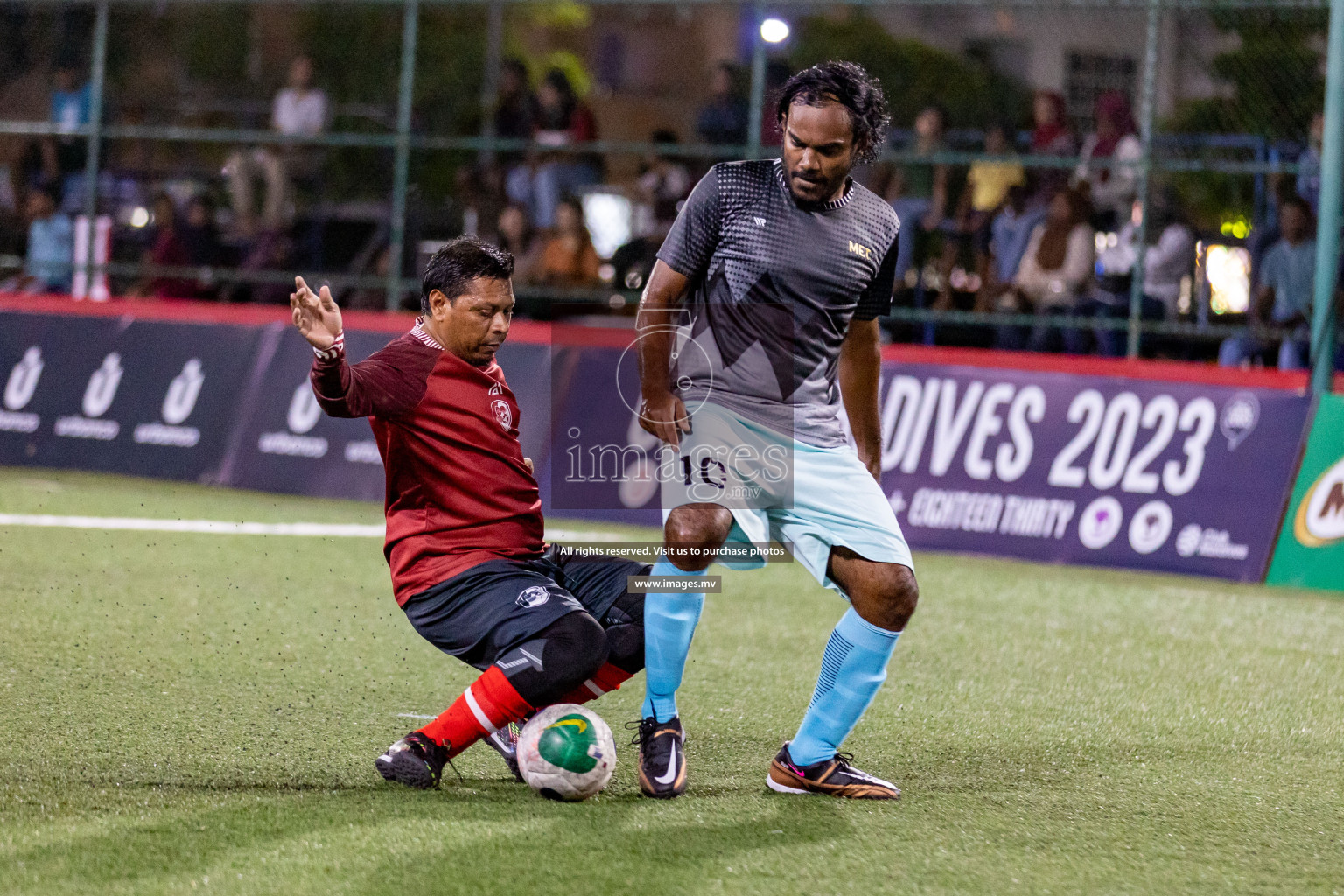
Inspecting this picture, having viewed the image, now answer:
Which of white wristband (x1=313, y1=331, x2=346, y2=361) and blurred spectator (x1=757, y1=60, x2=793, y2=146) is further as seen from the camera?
blurred spectator (x1=757, y1=60, x2=793, y2=146)

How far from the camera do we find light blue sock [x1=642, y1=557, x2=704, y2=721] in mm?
4445

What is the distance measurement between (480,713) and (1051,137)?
907 centimetres

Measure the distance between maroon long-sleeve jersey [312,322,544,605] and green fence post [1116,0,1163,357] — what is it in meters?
6.97

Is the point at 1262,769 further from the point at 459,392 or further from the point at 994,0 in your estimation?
the point at 994,0

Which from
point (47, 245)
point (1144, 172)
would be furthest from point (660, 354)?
point (47, 245)

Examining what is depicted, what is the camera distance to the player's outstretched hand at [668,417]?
4.41 m

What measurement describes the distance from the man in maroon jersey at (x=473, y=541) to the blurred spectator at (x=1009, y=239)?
7410 millimetres

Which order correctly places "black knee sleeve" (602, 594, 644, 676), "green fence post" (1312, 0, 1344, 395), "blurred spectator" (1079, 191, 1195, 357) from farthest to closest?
"blurred spectator" (1079, 191, 1195, 357)
"green fence post" (1312, 0, 1344, 395)
"black knee sleeve" (602, 594, 644, 676)

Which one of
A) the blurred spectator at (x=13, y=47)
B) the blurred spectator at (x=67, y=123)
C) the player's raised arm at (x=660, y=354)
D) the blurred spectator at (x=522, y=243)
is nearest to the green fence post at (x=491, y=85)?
the blurred spectator at (x=522, y=243)

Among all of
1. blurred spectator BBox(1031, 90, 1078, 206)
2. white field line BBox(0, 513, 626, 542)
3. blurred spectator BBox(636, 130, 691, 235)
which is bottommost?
white field line BBox(0, 513, 626, 542)

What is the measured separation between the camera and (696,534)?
14.3 feet

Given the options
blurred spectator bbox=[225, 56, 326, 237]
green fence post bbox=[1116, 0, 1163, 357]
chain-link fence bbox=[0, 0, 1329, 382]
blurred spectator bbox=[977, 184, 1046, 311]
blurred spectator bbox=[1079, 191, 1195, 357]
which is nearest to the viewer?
green fence post bbox=[1116, 0, 1163, 357]

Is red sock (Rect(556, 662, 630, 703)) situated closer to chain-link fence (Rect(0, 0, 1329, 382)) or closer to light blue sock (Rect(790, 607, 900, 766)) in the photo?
light blue sock (Rect(790, 607, 900, 766))

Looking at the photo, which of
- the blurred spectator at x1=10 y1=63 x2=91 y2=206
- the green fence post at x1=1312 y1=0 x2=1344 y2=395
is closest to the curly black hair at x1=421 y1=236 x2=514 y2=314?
the green fence post at x1=1312 y1=0 x2=1344 y2=395
